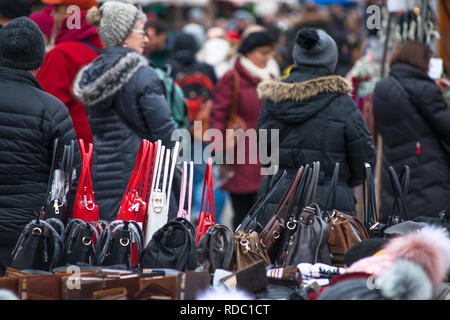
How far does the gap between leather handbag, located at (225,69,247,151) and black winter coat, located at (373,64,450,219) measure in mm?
1564

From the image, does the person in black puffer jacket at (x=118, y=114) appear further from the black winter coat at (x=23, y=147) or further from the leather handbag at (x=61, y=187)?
the leather handbag at (x=61, y=187)

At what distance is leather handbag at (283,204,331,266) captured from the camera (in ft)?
9.66

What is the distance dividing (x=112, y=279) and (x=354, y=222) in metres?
1.14

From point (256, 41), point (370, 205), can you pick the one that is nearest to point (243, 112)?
point (256, 41)

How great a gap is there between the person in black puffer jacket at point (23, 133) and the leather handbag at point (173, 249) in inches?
33.7

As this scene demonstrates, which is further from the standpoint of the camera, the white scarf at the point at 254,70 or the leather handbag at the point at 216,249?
the white scarf at the point at 254,70

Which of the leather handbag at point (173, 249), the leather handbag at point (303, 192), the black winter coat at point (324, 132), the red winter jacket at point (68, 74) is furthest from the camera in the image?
the red winter jacket at point (68, 74)

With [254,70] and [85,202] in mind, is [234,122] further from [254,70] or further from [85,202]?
[85,202]

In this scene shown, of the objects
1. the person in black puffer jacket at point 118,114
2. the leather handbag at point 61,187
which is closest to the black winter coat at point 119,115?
the person in black puffer jacket at point 118,114

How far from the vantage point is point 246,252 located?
288 centimetres

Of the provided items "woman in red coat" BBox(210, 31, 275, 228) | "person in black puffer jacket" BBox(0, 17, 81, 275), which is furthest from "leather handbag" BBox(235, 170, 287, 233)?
"woman in red coat" BBox(210, 31, 275, 228)

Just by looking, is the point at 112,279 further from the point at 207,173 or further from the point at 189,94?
the point at 189,94

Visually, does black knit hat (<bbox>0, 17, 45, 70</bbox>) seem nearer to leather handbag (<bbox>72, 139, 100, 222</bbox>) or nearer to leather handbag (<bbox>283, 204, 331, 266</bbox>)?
leather handbag (<bbox>72, 139, 100, 222</bbox>)

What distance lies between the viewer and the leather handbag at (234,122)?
6.51 m
